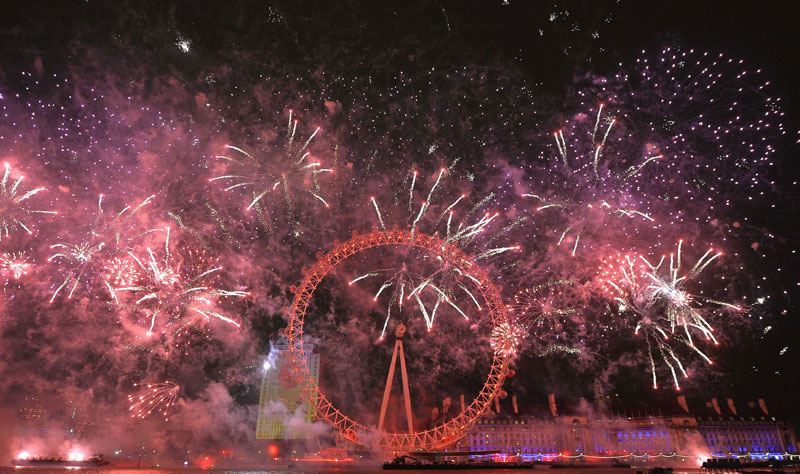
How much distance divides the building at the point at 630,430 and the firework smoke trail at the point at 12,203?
60858 millimetres

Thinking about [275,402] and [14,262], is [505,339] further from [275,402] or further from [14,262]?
[275,402]

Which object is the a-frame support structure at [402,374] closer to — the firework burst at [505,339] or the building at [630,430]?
the firework burst at [505,339]

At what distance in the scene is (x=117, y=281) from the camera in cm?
2709

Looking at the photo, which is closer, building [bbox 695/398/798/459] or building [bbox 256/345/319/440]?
building [bbox 695/398/798/459]

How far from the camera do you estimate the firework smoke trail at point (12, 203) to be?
2461cm

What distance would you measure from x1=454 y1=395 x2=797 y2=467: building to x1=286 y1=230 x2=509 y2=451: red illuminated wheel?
4021 centimetres

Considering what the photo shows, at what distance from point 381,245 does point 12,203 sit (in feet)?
72.3

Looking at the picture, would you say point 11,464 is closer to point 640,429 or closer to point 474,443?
point 474,443

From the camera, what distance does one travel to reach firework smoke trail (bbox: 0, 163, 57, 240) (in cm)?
2461

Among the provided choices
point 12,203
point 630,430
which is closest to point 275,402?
point 630,430

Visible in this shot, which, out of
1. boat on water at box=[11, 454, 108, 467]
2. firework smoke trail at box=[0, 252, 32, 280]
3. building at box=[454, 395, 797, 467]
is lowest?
boat on water at box=[11, 454, 108, 467]

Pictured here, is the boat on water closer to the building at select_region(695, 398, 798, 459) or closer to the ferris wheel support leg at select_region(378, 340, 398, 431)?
the ferris wheel support leg at select_region(378, 340, 398, 431)

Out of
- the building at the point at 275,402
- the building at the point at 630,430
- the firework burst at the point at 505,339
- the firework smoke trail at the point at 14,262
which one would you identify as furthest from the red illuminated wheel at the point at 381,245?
the building at the point at 275,402

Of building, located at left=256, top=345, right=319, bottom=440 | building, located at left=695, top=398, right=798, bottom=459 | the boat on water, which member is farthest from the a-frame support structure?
building, located at left=695, top=398, right=798, bottom=459
